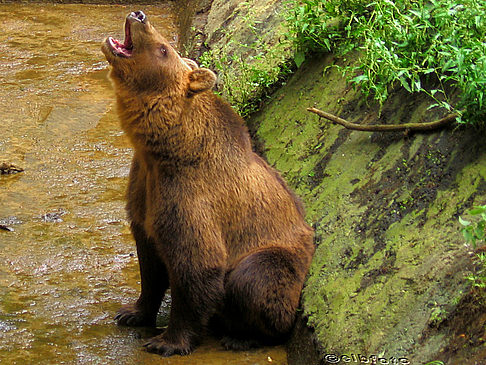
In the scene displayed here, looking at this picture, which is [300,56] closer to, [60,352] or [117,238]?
[117,238]

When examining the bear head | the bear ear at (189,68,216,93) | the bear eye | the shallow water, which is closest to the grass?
the bear ear at (189,68,216,93)

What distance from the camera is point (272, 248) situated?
532 cm

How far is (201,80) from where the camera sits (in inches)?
209

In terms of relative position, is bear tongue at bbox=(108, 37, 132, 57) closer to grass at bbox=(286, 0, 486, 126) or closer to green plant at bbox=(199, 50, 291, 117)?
grass at bbox=(286, 0, 486, 126)

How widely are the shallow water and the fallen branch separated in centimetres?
191

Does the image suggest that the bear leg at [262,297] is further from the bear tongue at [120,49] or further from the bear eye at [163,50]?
the bear tongue at [120,49]

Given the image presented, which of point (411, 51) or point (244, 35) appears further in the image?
point (244, 35)

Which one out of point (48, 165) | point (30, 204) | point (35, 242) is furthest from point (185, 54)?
point (35, 242)

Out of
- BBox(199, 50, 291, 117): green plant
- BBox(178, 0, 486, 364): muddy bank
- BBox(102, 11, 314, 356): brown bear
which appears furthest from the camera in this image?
BBox(199, 50, 291, 117): green plant

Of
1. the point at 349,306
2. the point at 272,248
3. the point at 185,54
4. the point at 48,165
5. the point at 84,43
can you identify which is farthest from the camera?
the point at 84,43

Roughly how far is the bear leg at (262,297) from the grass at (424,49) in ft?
5.14

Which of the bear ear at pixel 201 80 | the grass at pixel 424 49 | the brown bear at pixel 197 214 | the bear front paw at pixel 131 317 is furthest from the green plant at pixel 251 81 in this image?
the bear front paw at pixel 131 317

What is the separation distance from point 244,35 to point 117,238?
3.49 meters

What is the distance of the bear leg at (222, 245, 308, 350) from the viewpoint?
5.13 metres
